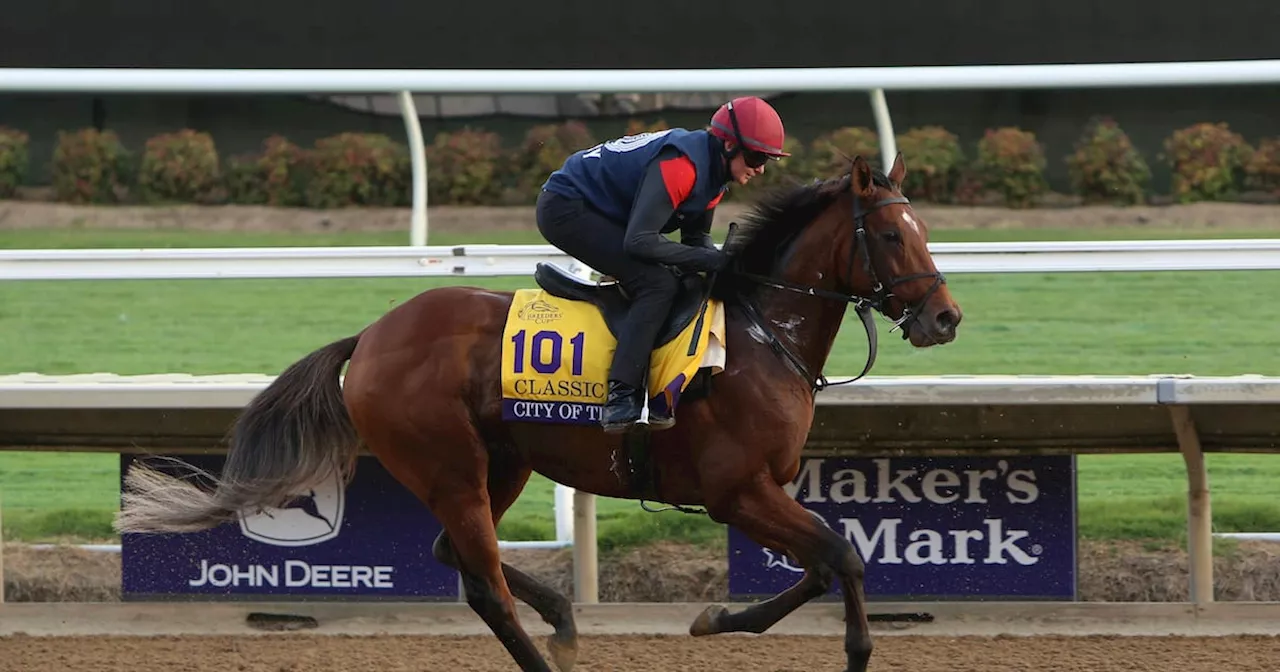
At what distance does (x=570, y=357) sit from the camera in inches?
180

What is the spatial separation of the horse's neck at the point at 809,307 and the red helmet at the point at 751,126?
0.32 meters

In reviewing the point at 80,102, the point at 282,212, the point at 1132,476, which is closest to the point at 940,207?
the point at 1132,476

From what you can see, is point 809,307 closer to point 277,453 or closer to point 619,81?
point 277,453

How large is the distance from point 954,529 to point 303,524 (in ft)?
7.95

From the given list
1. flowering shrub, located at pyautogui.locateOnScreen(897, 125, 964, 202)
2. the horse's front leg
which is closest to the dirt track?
the horse's front leg

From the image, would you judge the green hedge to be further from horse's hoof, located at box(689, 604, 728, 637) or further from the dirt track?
horse's hoof, located at box(689, 604, 728, 637)

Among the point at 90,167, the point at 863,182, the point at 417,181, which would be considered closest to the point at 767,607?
the point at 863,182

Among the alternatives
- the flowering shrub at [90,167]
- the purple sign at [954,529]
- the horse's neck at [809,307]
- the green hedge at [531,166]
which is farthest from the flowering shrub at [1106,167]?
the flowering shrub at [90,167]

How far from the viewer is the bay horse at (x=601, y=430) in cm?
446

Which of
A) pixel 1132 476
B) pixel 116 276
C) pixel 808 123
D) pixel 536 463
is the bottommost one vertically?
pixel 1132 476

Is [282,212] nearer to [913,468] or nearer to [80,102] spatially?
[80,102]

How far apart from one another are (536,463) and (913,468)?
5.75 feet

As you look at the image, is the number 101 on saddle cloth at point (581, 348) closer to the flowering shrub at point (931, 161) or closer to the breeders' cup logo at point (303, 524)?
the breeders' cup logo at point (303, 524)

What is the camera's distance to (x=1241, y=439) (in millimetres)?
5820
